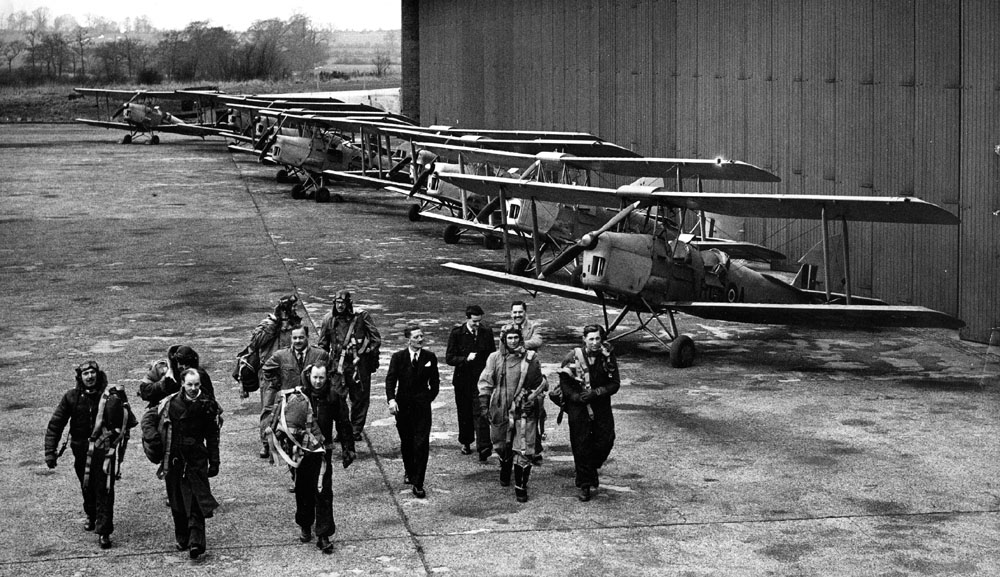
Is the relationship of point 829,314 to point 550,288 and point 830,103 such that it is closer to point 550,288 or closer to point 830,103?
point 550,288

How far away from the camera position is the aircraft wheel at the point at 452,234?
97.6 feet

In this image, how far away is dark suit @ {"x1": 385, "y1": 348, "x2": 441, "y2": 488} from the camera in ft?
38.0

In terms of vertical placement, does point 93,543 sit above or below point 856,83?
below

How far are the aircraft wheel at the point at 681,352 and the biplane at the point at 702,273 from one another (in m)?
0.01

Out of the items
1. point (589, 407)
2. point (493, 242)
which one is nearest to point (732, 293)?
point (589, 407)

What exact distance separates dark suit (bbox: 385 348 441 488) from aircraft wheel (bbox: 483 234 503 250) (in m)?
16.5

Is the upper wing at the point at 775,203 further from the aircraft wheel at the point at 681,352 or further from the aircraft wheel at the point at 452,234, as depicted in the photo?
the aircraft wheel at the point at 452,234

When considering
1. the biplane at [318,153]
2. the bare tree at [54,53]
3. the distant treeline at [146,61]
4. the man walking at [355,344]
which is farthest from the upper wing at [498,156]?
the bare tree at [54,53]

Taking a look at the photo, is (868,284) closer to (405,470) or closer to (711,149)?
(711,149)

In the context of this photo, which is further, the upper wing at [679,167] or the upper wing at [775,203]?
the upper wing at [679,167]

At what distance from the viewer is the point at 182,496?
10.0m

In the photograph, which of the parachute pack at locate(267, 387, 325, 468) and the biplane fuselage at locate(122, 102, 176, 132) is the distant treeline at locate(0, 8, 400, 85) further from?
the parachute pack at locate(267, 387, 325, 468)

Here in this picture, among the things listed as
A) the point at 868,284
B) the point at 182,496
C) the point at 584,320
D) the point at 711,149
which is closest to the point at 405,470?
the point at 182,496

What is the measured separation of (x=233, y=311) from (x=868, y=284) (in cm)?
1038
